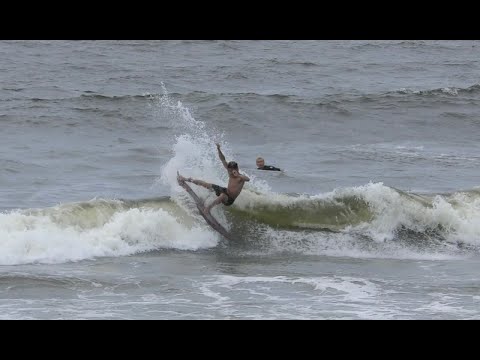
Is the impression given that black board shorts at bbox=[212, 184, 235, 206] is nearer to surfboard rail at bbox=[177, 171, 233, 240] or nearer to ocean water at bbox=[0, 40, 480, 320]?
surfboard rail at bbox=[177, 171, 233, 240]

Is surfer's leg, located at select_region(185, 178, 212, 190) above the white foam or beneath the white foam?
above

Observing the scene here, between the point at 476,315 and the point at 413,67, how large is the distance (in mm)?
29563

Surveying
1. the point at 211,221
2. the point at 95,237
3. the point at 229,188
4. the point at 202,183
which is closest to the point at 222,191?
A: the point at 229,188

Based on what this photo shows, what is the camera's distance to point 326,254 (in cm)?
1570

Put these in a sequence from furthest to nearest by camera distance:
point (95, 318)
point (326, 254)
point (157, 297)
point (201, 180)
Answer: point (201, 180), point (326, 254), point (157, 297), point (95, 318)

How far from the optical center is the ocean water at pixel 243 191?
12555 millimetres

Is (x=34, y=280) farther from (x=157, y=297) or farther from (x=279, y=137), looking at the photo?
(x=279, y=137)

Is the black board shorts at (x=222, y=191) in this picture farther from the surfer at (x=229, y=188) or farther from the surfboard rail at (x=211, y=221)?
the surfboard rail at (x=211, y=221)

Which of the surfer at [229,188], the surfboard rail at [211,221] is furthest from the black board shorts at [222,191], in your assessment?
the surfboard rail at [211,221]

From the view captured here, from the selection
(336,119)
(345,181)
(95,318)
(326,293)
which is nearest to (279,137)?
(336,119)

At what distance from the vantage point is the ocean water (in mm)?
12555

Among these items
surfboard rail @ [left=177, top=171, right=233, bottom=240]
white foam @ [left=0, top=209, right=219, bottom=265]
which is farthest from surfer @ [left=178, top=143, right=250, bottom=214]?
white foam @ [left=0, top=209, right=219, bottom=265]

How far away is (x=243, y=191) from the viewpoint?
1755 centimetres

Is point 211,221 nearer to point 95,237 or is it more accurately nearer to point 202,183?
point 202,183
